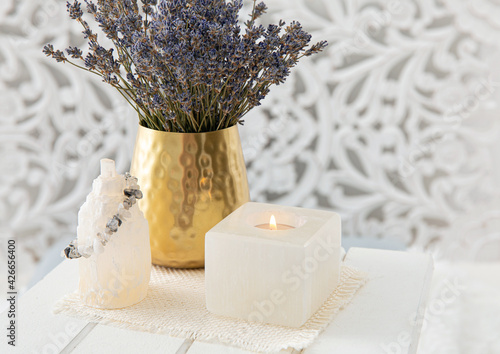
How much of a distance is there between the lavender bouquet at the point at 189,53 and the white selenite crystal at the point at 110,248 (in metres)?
0.11

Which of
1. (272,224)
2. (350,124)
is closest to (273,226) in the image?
(272,224)

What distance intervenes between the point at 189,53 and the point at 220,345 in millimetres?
324

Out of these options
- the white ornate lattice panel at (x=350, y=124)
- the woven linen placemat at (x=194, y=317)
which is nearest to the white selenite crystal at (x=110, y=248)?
the woven linen placemat at (x=194, y=317)

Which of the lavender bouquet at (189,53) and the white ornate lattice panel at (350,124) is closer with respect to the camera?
the lavender bouquet at (189,53)

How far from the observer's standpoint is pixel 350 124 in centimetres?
175

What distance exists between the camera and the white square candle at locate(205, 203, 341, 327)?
666 mm

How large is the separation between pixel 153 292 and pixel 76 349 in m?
0.14

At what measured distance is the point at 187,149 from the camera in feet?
2.55

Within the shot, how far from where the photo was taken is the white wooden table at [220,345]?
25.8 inches

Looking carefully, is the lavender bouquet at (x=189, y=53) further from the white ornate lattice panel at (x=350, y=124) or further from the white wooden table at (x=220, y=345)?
the white ornate lattice panel at (x=350, y=124)

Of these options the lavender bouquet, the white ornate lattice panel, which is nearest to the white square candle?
the lavender bouquet

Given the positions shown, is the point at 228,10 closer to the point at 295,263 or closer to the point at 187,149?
the point at 187,149

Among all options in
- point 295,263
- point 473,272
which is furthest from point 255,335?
point 473,272

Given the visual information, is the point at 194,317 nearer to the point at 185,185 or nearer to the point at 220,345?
the point at 220,345
